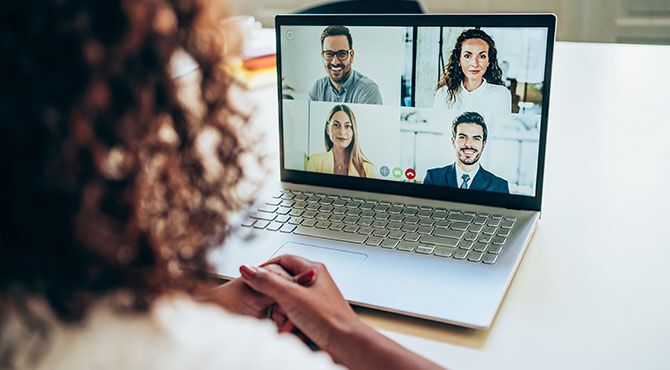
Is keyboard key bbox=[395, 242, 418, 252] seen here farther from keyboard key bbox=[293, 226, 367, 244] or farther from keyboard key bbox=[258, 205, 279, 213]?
keyboard key bbox=[258, 205, 279, 213]

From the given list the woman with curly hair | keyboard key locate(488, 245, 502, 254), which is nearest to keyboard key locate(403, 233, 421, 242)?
keyboard key locate(488, 245, 502, 254)

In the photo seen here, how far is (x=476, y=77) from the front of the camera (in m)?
0.92

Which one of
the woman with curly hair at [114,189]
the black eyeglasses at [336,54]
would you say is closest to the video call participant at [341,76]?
the black eyeglasses at [336,54]

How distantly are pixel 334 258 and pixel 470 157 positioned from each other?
0.28m

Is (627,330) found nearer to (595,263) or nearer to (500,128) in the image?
(595,263)

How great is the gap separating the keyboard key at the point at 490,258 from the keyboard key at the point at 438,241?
50 mm

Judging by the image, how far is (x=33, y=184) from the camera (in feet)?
1.11

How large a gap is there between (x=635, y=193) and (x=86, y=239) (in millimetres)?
942

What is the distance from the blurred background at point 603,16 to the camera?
2646 mm

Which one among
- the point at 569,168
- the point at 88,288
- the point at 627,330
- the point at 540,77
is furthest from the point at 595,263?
the point at 88,288

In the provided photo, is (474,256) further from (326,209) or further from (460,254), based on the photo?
(326,209)

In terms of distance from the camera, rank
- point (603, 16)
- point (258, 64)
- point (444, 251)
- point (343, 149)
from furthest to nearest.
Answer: point (603, 16)
point (258, 64)
point (343, 149)
point (444, 251)

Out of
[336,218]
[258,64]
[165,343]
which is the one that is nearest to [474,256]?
[336,218]

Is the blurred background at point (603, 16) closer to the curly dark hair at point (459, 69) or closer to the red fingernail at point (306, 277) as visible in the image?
the curly dark hair at point (459, 69)
